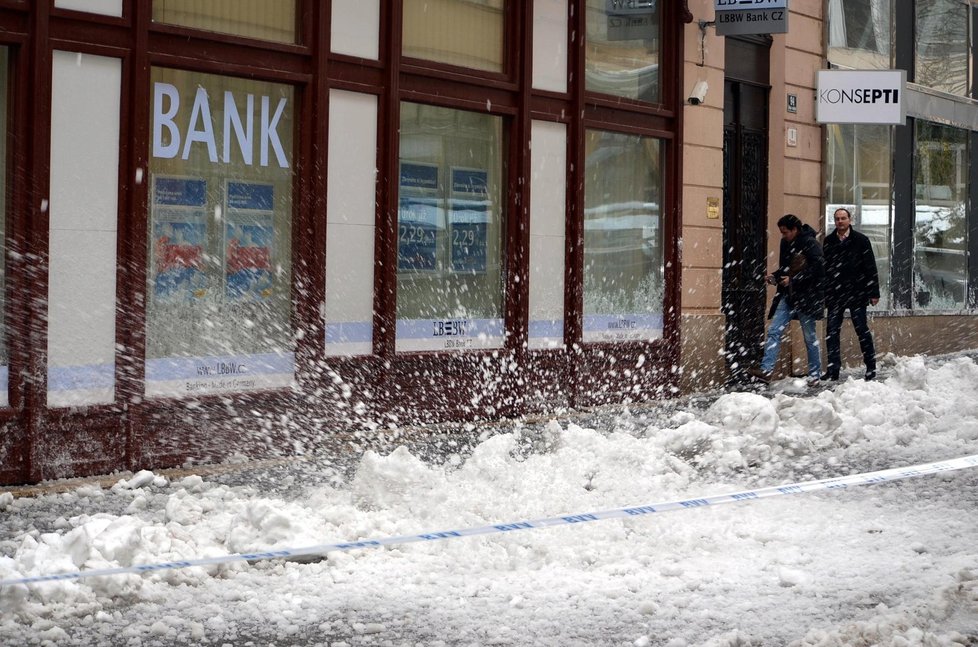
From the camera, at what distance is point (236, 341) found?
9453 millimetres

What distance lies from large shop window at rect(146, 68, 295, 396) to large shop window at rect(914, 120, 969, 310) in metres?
11.9

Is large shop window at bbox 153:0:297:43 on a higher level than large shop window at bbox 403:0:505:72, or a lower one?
lower

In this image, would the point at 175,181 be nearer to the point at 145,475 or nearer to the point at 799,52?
the point at 145,475

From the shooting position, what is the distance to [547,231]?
39.5 feet

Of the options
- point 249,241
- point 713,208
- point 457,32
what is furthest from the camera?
point 713,208

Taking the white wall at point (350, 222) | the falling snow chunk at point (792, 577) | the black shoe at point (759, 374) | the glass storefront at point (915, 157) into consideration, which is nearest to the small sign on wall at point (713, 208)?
the black shoe at point (759, 374)

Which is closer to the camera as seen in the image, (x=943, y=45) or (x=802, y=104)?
(x=802, y=104)

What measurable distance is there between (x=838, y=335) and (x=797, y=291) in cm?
90

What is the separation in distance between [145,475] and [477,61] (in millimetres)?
5016

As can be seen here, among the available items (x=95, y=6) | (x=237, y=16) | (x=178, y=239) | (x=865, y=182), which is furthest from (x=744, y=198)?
(x=95, y=6)

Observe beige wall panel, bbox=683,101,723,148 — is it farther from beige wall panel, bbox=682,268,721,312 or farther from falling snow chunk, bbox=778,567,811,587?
falling snow chunk, bbox=778,567,811,587

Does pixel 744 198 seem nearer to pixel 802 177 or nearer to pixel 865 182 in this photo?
pixel 802 177

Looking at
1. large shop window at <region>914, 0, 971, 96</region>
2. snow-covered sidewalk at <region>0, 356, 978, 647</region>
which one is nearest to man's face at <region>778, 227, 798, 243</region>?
large shop window at <region>914, 0, 971, 96</region>

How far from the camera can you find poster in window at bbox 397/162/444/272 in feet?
35.4
